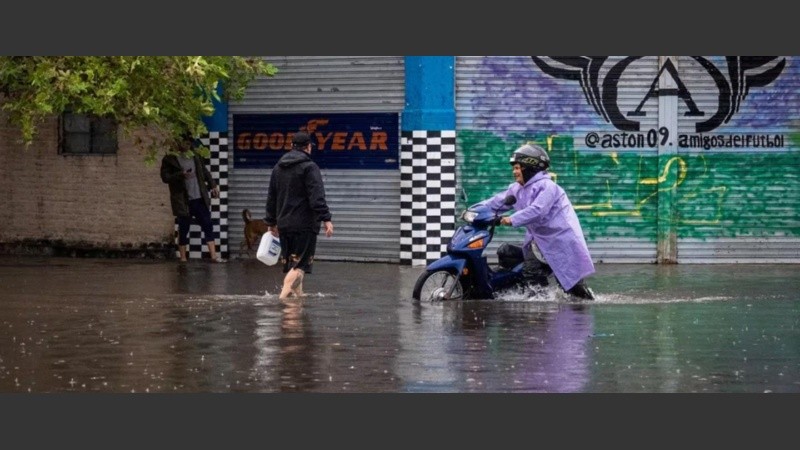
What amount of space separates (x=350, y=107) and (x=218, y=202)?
8.21 feet

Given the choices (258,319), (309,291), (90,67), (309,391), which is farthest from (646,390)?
(90,67)

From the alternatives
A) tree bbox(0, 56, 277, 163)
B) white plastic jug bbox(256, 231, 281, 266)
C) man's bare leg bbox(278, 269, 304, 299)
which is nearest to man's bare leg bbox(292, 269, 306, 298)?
man's bare leg bbox(278, 269, 304, 299)

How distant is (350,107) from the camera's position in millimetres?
22453

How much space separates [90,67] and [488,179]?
232 inches

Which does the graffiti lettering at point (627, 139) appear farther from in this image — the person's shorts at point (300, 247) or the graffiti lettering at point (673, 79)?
the person's shorts at point (300, 247)

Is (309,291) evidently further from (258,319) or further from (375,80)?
(375,80)

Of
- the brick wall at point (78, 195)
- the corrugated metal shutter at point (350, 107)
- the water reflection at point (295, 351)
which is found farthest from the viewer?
the brick wall at point (78, 195)

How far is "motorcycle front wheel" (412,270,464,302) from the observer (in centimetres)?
1667

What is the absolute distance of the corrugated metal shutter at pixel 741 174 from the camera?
2212 cm

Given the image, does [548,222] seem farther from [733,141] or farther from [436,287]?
[733,141]

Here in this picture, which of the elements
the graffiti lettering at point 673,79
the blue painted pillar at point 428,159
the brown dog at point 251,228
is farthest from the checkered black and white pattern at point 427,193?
the brown dog at point 251,228

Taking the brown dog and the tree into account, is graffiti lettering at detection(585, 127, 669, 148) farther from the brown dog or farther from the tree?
the brown dog

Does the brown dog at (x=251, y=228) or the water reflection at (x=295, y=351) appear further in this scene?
the brown dog at (x=251, y=228)

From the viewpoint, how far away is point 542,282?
16844mm
